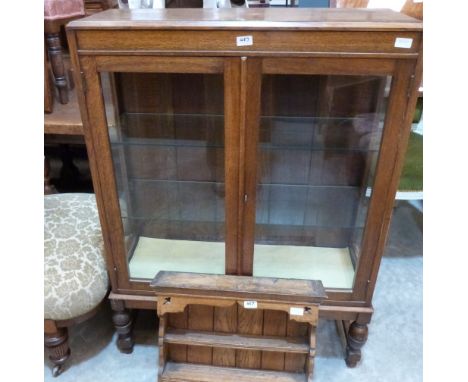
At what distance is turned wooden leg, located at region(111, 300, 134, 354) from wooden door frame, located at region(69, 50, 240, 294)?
0.08 metres

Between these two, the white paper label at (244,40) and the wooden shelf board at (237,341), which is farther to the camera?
the wooden shelf board at (237,341)

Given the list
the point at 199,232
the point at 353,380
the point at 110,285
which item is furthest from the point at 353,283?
the point at 110,285

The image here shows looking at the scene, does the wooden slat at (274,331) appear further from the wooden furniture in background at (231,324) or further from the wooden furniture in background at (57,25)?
the wooden furniture in background at (57,25)

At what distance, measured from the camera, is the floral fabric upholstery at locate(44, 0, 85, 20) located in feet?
4.28

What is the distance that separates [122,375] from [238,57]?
3.28 feet

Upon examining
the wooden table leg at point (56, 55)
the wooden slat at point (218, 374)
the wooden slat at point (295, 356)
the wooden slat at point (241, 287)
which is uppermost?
the wooden table leg at point (56, 55)

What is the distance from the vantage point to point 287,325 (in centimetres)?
114

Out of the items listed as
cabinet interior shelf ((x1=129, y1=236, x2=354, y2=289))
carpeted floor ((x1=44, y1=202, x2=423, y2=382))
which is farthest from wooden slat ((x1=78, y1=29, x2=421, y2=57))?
carpeted floor ((x1=44, y1=202, x2=423, y2=382))

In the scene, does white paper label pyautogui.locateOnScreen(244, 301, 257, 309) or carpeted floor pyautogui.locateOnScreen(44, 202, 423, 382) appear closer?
white paper label pyautogui.locateOnScreen(244, 301, 257, 309)

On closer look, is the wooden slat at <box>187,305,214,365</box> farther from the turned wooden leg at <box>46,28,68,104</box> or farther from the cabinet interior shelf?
the turned wooden leg at <box>46,28,68,104</box>

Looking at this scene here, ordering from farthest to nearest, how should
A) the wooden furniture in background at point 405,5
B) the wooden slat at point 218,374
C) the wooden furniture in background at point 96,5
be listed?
the wooden furniture in background at point 96,5, the wooden slat at point 218,374, the wooden furniture in background at point 405,5

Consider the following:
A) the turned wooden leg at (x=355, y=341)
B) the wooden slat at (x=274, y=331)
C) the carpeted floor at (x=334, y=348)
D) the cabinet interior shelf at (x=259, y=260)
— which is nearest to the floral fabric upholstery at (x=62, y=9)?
the cabinet interior shelf at (x=259, y=260)

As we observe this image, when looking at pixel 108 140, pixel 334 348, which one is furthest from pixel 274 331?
pixel 108 140

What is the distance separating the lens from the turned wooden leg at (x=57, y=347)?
46.0 inches
